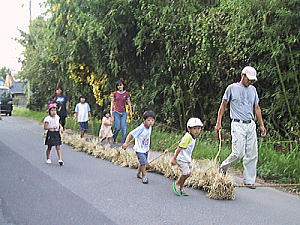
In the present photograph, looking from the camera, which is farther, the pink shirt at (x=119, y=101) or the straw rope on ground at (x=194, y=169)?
the pink shirt at (x=119, y=101)

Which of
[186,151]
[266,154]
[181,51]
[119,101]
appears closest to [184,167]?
[186,151]

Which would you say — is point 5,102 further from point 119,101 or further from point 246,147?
point 246,147

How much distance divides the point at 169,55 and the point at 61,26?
19.5 feet

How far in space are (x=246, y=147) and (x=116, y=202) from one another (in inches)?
92.5

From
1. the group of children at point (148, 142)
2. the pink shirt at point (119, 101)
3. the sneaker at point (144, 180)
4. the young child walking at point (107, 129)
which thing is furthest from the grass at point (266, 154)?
the pink shirt at point (119, 101)

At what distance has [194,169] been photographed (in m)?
6.84

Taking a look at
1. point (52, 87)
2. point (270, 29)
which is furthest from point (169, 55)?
point (52, 87)

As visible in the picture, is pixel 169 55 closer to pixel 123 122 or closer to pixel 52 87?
pixel 123 122

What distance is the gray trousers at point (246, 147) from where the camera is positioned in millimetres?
6504

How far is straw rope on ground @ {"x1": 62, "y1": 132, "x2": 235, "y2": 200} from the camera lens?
234 inches

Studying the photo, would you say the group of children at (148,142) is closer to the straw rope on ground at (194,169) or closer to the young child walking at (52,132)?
the young child walking at (52,132)

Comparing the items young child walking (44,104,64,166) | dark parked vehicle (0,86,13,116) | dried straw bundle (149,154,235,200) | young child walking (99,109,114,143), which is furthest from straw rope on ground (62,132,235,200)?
dark parked vehicle (0,86,13,116)

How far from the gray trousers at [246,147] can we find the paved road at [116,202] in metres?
0.30

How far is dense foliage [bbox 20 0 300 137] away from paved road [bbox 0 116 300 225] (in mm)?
3064
